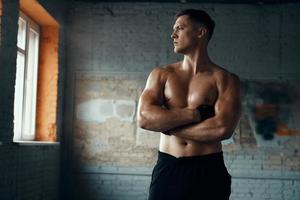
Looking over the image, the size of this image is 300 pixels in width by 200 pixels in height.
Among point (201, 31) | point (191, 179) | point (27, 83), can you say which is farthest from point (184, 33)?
point (27, 83)

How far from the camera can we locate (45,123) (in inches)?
249

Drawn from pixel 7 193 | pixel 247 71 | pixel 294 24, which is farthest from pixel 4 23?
pixel 294 24

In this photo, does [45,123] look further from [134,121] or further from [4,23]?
[4,23]

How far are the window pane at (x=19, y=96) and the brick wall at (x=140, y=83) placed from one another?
1.03 metres

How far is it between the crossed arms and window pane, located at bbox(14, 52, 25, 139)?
11.6 ft

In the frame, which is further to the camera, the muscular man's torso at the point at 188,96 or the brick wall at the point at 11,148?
the brick wall at the point at 11,148

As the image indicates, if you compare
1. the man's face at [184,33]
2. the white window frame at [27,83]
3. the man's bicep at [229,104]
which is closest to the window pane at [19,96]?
the white window frame at [27,83]

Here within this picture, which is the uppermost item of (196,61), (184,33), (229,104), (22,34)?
(22,34)

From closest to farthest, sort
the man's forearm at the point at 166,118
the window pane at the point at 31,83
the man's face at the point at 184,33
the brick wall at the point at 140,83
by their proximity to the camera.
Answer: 1. the man's forearm at the point at 166,118
2. the man's face at the point at 184,33
3. the window pane at the point at 31,83
4. the brick wall at the point at 140,83

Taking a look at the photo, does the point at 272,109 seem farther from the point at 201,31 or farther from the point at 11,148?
the point at 201,31

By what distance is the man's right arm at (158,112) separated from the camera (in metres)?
2.36

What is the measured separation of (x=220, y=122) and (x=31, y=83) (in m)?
4.27

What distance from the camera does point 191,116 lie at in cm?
235

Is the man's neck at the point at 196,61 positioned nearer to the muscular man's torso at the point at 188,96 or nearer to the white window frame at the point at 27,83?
the muscular man's torso at the point at 188,96
